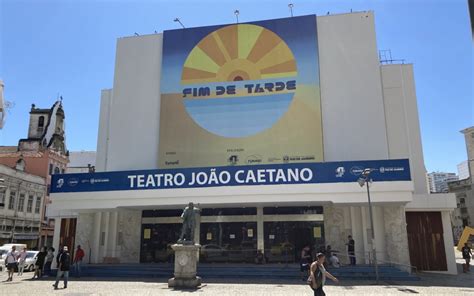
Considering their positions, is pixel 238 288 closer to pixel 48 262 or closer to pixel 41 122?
pixel 48 262

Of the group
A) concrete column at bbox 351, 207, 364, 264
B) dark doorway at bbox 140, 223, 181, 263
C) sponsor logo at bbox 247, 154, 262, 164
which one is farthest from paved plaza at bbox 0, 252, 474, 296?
sponsor logo at bbox 247, 154, 262, 164

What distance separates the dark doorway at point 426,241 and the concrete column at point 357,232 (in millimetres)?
3011

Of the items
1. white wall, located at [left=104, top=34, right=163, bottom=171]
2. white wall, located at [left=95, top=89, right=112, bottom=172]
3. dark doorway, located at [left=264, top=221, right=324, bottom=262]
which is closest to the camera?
dark doorway, located at [left=264, top=221, right=324, bottom=262]

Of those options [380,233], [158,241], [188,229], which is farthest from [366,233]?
[158,241]

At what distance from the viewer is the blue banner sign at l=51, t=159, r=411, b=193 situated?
2017cm

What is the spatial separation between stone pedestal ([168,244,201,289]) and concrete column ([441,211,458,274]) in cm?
1386

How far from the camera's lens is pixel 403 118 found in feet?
78.7

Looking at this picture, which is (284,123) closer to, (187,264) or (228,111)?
(228,111)

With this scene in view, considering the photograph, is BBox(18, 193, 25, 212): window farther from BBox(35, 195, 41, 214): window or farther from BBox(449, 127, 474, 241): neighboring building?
BBox(449, 127, 474, 241): neighboring building

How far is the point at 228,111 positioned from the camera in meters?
25.4

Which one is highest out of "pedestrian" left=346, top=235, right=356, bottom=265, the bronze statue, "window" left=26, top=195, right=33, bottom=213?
"window" left=26, top=195, right=33, bottom=213

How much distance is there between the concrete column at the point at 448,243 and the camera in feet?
71.6

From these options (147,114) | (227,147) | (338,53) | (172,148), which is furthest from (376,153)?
(147,114)

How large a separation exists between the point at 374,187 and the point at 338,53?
357 inches
